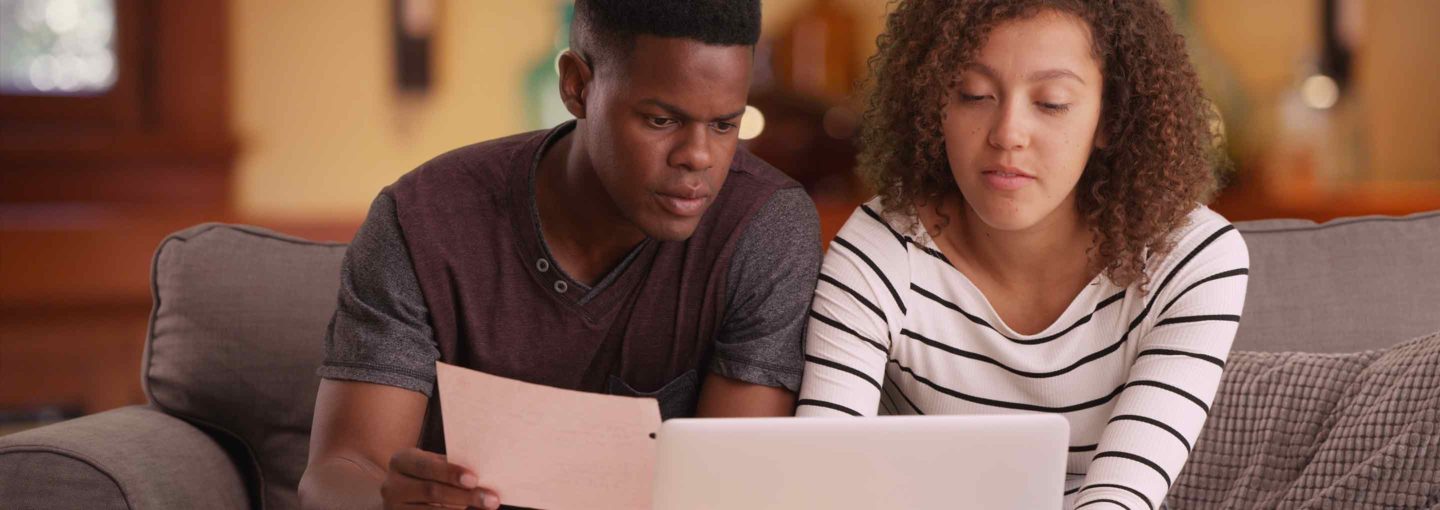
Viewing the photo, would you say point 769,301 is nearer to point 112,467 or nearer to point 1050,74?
point 1050,74

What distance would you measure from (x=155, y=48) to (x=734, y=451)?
111 inches

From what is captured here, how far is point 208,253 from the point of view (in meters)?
1.86

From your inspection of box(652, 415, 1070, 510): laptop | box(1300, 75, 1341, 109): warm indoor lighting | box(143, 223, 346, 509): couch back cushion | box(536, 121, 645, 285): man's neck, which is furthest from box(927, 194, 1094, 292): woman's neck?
box(1300, 75, 1341, 109): warm indoor lighting

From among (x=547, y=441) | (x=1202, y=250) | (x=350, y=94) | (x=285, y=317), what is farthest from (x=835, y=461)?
(x=350, y=94)

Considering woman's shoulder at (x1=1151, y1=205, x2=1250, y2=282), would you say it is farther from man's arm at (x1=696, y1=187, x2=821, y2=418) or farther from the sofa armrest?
the sofa armrest

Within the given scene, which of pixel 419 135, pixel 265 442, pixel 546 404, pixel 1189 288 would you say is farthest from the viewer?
pixel 419 135

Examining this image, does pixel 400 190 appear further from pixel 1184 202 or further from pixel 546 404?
pixel 1184 202

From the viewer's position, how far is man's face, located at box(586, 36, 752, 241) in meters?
1.35

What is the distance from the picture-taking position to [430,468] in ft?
4.06

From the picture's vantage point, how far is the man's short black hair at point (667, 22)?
1353 mm

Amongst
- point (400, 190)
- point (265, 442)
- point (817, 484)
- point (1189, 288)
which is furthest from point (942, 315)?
point (265, 442)

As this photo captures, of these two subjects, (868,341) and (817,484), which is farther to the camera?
(868,341)

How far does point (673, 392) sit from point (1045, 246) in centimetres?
46

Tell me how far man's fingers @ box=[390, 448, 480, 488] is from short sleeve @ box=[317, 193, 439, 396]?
0.17 m
